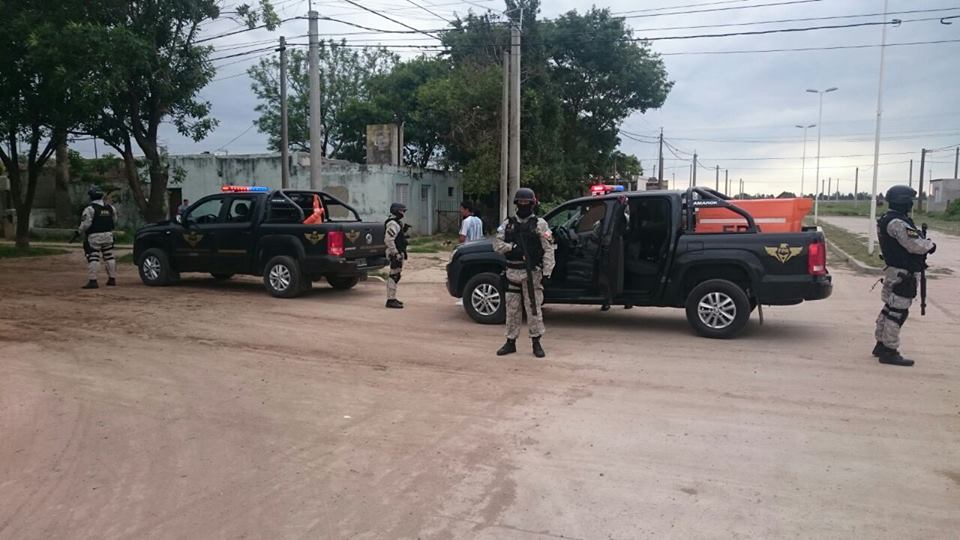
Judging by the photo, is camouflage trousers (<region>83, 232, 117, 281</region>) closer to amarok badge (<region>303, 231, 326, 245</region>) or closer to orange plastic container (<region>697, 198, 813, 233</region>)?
amarok badge (<region>303, 231, 326, 245</region>)

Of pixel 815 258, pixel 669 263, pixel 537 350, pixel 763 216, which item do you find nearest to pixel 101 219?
pixel 537 350

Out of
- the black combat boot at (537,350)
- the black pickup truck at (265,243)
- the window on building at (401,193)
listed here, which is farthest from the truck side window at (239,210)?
the window on building at (401,193)

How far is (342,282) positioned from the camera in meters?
13.0

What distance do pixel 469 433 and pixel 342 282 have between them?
27.5 ft

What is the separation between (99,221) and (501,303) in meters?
7.88

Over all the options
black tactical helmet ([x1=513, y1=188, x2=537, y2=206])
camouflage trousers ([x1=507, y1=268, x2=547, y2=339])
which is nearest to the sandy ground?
camouflage trousers ([x1=507, y1=268, x2=547, y2=339])

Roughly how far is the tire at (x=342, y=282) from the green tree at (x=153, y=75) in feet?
19.1

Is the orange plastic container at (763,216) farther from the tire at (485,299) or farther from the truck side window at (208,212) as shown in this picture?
the truck side window at (208,212)

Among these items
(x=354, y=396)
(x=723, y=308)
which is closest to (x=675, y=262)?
(x=723, y=308)

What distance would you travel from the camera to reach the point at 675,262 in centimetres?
848

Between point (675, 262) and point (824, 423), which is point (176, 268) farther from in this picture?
point (824, 423)

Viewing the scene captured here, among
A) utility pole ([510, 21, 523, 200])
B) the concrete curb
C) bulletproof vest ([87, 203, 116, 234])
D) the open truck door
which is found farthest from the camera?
utility pole ([510, 21, 523, 200])

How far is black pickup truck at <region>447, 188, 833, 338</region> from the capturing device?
8.07 meters

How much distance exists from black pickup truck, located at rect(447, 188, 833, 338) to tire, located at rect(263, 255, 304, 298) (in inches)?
139
